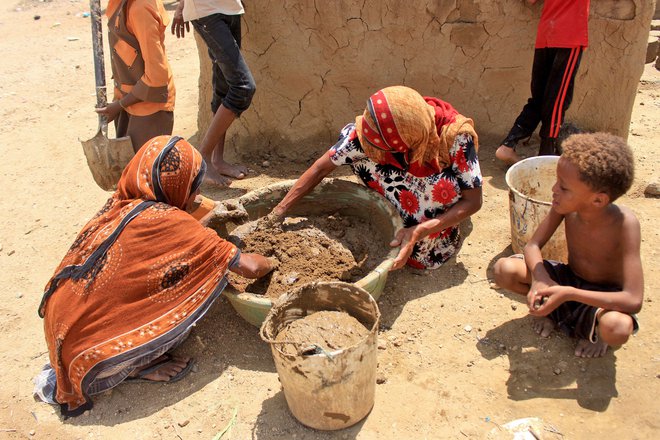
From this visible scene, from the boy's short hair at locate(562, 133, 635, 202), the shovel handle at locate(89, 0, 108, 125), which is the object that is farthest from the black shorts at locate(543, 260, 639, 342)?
the shovel handle at locate(89, 0, 108, 125)

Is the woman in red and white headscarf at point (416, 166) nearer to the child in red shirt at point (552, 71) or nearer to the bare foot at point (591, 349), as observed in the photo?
the bare foot at point (591, 349)

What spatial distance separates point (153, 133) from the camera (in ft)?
11.4

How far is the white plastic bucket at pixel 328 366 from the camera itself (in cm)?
197

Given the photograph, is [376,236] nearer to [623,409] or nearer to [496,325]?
[496,325]

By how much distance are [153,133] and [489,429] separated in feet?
8.37

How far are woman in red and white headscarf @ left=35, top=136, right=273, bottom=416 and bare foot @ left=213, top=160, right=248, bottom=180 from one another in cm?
146

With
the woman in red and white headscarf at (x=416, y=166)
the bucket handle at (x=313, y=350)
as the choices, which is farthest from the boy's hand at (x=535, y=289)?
the bucket handle at (x=313, y=350)

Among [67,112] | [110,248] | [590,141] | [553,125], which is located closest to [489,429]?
[590,141]

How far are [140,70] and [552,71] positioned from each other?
2.53 metres

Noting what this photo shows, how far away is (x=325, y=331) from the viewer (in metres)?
2.21

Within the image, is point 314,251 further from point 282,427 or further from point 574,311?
point 574,311

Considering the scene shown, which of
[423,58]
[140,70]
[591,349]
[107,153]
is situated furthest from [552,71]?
[107,153]

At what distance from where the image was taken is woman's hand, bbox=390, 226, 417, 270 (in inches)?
102

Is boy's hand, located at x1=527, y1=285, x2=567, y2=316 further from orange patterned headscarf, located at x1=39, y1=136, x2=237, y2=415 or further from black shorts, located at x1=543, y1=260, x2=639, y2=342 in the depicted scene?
orange patterned headscarf, located at x1=39, y1=136, x2=237, y2=415
